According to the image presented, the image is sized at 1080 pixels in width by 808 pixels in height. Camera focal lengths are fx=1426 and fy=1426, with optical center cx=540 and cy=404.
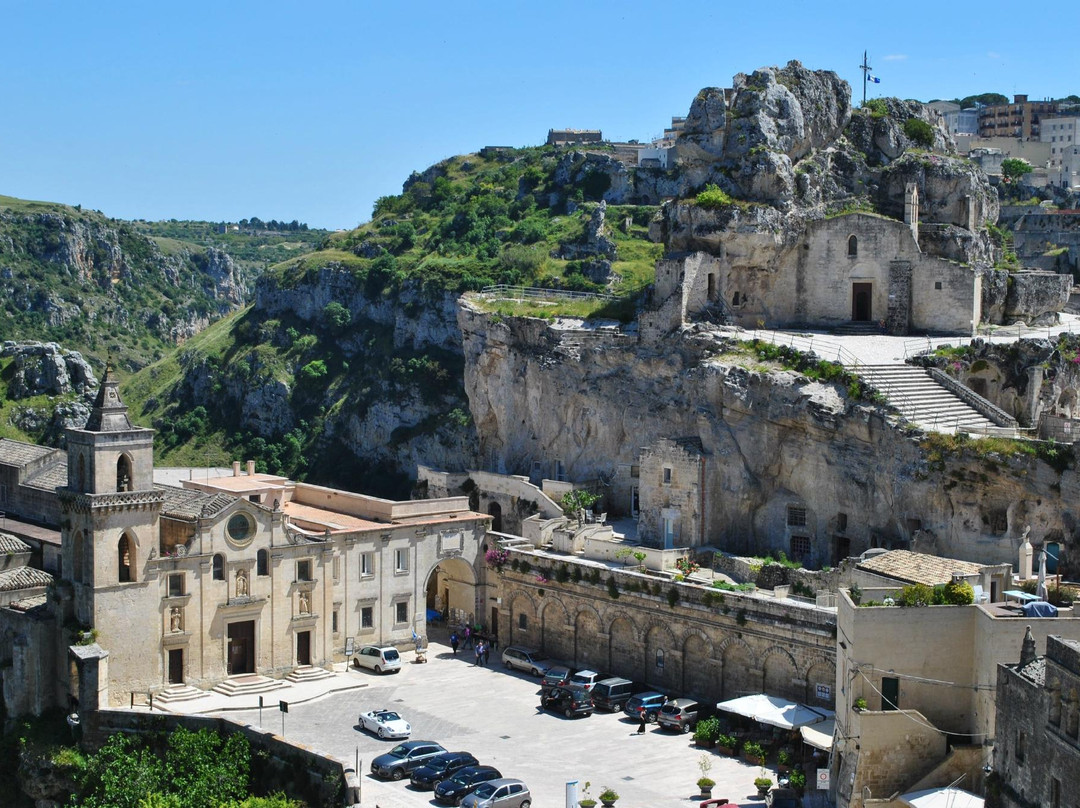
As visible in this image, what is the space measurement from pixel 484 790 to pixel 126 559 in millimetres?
16352

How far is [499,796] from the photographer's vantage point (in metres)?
37.4

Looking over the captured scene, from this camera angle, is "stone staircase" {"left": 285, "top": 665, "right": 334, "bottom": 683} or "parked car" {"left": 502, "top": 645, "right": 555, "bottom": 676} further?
"parked car" {"left": 502, "top": 645, "right": 555, "bottom": 676}

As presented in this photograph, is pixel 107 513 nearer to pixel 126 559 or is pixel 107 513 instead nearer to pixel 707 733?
pixel 126 559

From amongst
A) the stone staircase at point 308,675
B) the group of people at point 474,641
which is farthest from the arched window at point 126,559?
the group of people at point 474,641

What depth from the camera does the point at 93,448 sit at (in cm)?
4619

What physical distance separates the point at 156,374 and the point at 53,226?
37330mm

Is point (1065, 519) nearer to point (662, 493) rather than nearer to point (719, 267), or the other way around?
point (662, 493)

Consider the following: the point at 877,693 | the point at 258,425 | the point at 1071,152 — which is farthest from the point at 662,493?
the point at 1071,152

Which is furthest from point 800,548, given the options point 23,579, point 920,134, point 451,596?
point 23,579

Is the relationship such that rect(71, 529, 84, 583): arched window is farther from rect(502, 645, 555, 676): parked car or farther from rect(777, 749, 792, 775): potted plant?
rect(777, 749, 792, 775): potted plant

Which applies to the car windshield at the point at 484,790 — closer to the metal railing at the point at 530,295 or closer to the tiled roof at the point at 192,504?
the tiled roof at the point at 192,504

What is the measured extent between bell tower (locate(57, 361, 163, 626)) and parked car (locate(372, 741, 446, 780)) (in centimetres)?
1101

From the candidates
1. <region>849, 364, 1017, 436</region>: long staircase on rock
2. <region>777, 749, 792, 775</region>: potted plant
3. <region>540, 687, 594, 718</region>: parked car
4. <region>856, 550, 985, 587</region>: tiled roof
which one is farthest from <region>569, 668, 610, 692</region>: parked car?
<region>849, 364, 1017, 436</region>: long staircase on rock

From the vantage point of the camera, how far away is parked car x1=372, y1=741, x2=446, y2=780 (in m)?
40.2
